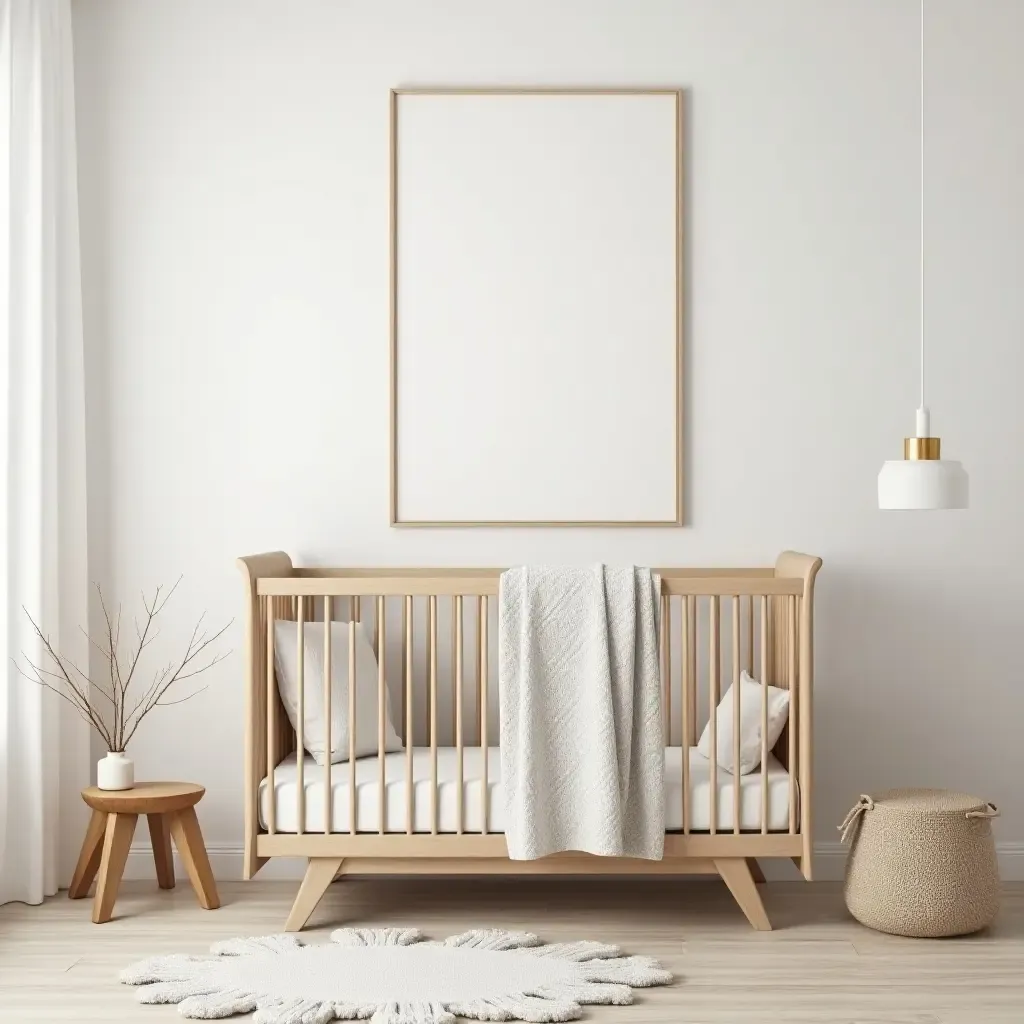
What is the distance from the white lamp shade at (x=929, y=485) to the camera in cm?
252

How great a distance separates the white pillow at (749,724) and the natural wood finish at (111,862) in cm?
138

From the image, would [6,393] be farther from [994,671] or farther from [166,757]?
[994,671]

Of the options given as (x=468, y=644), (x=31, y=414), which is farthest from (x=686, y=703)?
(x=31, y=414)

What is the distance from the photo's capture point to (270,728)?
2.84 meters

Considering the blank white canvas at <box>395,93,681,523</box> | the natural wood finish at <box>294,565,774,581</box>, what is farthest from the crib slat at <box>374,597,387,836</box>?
the blank white canvas at <box>395,93,681,523</box>

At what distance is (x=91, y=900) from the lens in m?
3.11

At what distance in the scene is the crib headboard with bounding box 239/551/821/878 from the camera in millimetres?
2762

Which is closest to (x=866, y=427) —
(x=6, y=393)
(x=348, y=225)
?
(x=348, y=225)

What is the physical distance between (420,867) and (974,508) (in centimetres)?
170

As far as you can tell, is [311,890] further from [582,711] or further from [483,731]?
[582,711]

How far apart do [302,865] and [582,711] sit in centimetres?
102

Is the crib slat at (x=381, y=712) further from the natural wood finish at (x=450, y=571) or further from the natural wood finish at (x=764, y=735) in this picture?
the natural wood finish at (x=764, y=735)

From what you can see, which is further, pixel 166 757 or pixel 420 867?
pixel 166 757

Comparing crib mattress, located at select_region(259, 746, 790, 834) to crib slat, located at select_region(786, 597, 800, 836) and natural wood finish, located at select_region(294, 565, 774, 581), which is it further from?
natural wood finish, located at select_region(294, 565, 774, 581)
